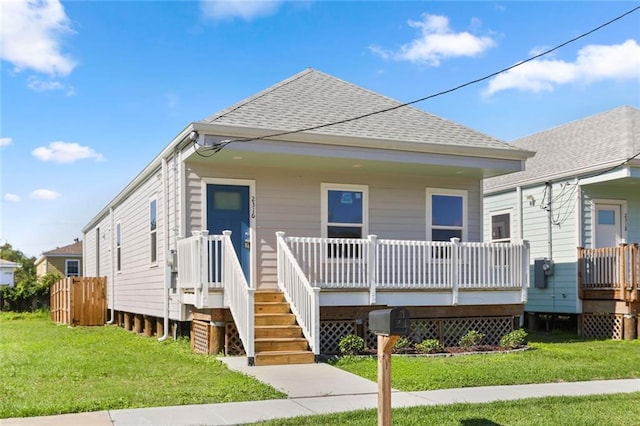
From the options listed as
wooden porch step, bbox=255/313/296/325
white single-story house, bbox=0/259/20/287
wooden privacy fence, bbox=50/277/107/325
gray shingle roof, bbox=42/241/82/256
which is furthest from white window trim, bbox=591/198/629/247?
white single-story house, bbox=0/259/20/287

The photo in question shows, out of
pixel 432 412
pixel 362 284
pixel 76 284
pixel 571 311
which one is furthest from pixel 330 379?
pixel 76 284

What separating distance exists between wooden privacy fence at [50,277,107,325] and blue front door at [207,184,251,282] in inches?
416

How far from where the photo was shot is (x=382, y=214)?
1387 cm

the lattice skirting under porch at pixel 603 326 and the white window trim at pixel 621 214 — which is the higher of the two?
the white window trim at pixel 621 214

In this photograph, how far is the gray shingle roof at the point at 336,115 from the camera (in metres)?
12.1

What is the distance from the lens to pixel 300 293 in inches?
429

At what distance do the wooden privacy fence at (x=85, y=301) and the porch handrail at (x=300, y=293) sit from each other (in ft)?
38.5

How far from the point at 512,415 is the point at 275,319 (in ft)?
16.2

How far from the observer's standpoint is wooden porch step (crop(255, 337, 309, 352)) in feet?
33.3

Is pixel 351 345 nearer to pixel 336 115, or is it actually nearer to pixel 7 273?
pixel 336 115

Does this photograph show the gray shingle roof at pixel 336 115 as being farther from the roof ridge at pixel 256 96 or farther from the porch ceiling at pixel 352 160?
the porch ceiling at pixel 352 160

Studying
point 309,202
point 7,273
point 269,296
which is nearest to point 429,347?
point 269,296

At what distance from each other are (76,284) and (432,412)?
56.1 ft

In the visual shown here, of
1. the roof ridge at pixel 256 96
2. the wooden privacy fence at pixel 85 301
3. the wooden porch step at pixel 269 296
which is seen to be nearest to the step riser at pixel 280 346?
the wooden porch step at pixel 269 296
